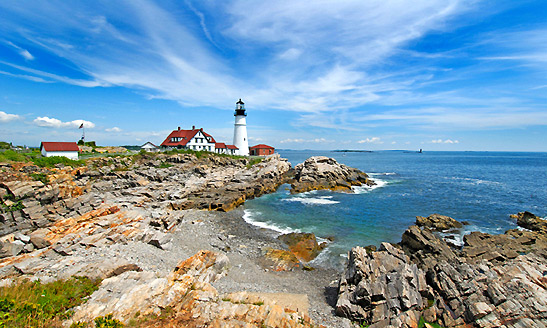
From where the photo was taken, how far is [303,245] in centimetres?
1870

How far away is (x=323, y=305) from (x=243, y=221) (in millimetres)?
13909

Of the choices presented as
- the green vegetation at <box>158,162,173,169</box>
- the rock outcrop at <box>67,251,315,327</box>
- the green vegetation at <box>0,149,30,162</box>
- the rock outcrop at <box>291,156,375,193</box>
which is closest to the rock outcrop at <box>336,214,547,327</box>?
the rock outcrop at <box>67,251,315,327</box>

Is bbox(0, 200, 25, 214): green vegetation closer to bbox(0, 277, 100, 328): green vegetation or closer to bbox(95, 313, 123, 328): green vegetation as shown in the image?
bbox(0, 277, 100, 328): green vegetation

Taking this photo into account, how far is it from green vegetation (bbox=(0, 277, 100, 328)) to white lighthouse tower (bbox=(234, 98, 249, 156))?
56.7 metres

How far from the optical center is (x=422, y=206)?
31516mm

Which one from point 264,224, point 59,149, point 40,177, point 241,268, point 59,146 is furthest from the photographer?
point 59,146

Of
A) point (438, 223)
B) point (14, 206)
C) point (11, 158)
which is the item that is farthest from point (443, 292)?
point (11, 158)

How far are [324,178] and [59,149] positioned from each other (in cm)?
4334

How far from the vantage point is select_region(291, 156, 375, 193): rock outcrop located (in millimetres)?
42059

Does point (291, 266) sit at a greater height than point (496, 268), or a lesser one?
lesser

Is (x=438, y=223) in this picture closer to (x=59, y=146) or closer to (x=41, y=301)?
(x=41, y=301)

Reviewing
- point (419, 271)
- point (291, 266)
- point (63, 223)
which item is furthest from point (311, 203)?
point (63, 223)

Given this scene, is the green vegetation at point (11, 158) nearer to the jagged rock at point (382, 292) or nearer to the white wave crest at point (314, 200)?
the white wave crest at point (314, 200)

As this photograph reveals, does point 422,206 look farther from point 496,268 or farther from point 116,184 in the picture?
point 116,184
